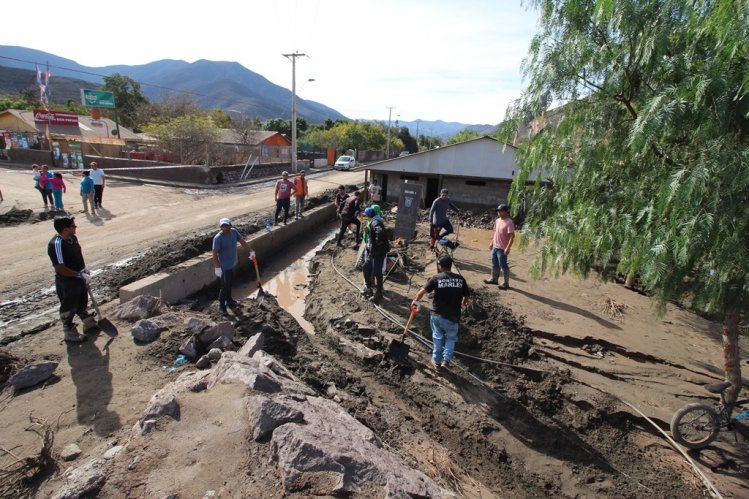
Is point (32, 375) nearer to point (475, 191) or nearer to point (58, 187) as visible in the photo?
point (58, 187)

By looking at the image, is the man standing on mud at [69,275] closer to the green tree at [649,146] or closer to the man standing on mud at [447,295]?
the man standing on mud at [447,295]

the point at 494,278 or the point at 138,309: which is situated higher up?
the point at 138,309

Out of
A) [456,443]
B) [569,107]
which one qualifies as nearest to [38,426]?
[456,443]

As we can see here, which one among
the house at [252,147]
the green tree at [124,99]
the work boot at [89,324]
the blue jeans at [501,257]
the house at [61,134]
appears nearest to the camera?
the work boot at [89,324]

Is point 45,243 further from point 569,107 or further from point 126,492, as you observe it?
point 569,107

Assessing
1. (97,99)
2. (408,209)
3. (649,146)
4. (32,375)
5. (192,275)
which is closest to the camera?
(649,146)

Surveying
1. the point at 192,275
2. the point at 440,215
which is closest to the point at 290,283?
the point at 192,275

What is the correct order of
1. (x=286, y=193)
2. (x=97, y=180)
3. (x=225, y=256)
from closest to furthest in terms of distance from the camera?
(x=225, y=256)
(x=286, y=193)
(x=97, y=180)

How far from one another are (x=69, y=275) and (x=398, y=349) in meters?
Result: 4.95

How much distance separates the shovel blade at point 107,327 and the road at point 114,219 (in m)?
2.72

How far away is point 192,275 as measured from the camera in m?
8.81

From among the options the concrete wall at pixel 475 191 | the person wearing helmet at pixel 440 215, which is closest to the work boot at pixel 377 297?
the person wearing helmet at pixel 440 215

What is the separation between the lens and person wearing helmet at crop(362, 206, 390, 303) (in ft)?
27.2

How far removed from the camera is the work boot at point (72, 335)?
5.54 meters
